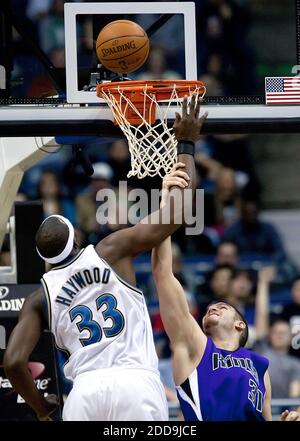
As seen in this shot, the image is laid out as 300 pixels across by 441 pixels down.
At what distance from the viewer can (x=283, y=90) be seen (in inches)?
242

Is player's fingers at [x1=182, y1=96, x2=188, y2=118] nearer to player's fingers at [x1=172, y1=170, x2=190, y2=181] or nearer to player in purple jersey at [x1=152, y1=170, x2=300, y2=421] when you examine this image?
player's fingers at [x1=172, y1=170, x2=190, y2=181]

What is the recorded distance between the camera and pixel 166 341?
8.91 meters

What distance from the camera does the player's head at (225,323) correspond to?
5734 millimetres

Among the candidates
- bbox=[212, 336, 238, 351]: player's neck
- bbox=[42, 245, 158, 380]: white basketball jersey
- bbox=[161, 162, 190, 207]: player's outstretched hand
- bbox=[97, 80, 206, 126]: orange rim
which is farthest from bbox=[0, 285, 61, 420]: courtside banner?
bbox=[161, 162, 190, 207]: player's outstretched hand

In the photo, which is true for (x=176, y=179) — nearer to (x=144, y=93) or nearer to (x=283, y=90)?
(x=144, y=93)

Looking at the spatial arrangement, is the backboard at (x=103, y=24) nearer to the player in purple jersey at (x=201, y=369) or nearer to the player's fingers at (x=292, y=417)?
the player in purple jersey at (x=201, y=369)

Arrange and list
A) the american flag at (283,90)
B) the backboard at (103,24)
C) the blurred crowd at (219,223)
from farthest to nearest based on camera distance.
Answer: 1. the blurred crowd at (219,223)
2. the backboard at (103,24)
3. the american flag at (283,90)

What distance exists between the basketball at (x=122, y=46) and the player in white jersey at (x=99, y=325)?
1.13m

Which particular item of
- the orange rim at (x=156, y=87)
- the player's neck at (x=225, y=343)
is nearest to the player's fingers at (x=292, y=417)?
the player's neck at (x=225, y=343)

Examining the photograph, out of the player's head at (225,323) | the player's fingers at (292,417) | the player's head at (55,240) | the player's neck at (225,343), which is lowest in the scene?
the player's fingers at (292,417)

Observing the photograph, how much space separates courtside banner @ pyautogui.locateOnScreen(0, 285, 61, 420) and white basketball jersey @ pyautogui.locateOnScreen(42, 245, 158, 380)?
169 cm
